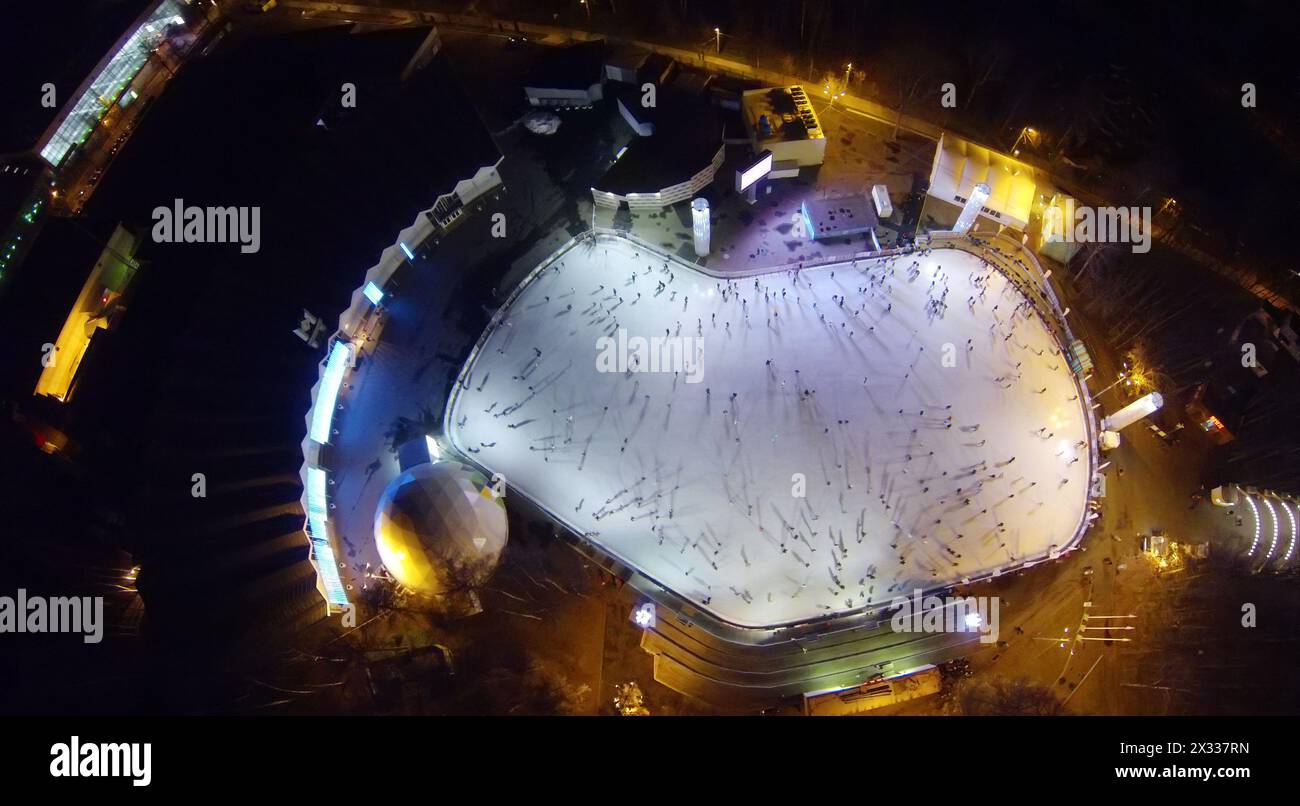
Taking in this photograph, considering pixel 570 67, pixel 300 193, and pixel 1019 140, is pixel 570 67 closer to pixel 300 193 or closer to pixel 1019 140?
pixel 300 193

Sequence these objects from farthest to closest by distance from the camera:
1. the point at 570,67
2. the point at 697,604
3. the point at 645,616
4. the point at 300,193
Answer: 1. the point at 570,67
2. the point at 300,193
3. the point at 697,604
4. the point at 645,616

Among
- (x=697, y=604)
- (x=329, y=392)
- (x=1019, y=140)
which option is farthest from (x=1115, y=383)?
(x=329, y=392)

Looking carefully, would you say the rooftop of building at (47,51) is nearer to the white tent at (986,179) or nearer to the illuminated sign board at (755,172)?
the illuminated sign board at (755,172)

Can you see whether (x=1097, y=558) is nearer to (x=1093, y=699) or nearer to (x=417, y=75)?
(x=1093, y=699)

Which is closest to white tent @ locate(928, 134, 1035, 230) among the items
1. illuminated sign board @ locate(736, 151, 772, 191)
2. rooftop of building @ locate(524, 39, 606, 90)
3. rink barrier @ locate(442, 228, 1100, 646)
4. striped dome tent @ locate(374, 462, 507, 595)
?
rink barrier @ locate(442, 228, 1100, 646)

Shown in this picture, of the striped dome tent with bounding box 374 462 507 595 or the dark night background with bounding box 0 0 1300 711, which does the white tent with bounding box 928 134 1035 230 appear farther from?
the striped dome tent with bounding box 374 462 507 595

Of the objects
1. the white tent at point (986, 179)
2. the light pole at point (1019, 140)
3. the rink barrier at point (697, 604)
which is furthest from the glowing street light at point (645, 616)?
the light pole at point (1019, 140)

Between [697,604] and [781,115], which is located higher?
[781,115]
